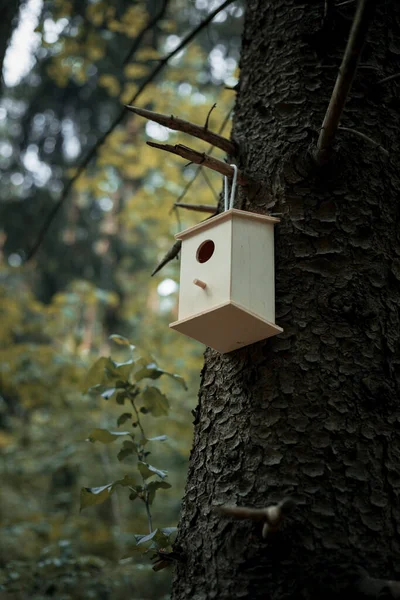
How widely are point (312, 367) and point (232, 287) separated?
0.29 meters

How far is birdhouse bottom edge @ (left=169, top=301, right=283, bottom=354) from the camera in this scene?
145 centimetres

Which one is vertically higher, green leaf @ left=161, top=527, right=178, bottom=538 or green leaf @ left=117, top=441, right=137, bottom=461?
green leaf @ left=117, top=441, right=137, bottom=461

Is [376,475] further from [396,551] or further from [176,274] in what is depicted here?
[176,274]

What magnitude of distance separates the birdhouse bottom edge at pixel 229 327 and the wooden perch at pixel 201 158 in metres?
0.40

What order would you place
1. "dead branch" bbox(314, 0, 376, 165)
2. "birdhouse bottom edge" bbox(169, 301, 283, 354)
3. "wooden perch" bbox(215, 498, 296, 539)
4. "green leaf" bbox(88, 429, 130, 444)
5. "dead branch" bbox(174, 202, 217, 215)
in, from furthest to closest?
"dead branch" bbox(174, 202, 217, 215), "green leaf" bbox(88, 429, 130, 444), "birdhouse bottom edge" bbox(169, 301, 283, 354), "dead branch" bbox(314, 0, 376, 165), "wooden perch" bbox(215, 498, 296, 539)

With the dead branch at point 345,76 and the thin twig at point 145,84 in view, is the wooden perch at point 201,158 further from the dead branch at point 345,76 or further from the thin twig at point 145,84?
the thin twig at point 145,84

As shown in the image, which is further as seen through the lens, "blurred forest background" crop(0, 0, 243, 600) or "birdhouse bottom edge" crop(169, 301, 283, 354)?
"blurred forest background" crop(0, 0, 243, 600)

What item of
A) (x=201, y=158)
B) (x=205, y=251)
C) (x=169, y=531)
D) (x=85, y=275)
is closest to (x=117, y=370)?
(x=205, y=251)

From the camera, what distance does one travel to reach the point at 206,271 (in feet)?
5.37

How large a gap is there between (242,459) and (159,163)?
4.56m

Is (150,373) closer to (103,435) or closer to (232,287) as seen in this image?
(103,435)

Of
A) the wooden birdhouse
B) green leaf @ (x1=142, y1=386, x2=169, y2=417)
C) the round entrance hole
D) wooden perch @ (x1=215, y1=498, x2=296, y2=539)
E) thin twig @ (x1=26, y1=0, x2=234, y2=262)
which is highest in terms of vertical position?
thin twig @ (x1=26, y1=0, x2=234, y2=262)

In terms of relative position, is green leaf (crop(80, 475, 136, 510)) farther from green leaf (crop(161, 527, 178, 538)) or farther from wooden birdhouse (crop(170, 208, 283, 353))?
wooden birdhouse (crop(170, 208, 283, 353))

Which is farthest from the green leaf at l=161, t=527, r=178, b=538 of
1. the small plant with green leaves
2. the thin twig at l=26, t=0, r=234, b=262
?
the thin twig at l=26, t=0, r=234, b=262
